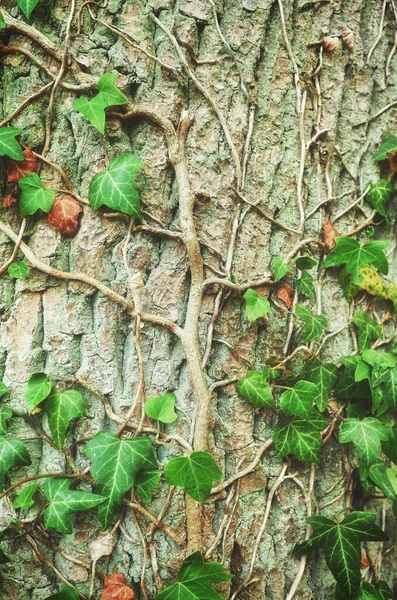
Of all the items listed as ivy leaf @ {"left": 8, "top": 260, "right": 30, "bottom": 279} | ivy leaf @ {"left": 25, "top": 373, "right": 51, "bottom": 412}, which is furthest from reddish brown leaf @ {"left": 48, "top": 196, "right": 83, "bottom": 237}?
ivy leaf @ {"left": 25, "top": 373, "right": 51, "bottom": 412}

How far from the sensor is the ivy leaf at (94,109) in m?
1.08

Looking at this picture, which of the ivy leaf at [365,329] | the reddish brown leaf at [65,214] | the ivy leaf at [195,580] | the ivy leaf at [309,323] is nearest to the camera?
the ivy leaf at [195,580]

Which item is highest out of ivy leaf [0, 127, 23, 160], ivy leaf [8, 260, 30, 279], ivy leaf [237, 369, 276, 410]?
ivy leaf [0, 127, 23, 160]

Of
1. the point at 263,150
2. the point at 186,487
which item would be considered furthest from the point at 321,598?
the point at 263,150

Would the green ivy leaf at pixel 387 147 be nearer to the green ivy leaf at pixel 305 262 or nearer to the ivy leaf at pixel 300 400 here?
the green ivy leaf at pixel 305 262

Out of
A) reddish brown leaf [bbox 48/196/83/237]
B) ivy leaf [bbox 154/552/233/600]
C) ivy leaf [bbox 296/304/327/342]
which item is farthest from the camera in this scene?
ivy leaf [bbox 296/304/327/342]

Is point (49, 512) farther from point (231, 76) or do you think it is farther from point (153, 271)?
point (231, 76)

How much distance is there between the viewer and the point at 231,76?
1211mm

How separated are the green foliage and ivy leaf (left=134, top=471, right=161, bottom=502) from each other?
0.90 metres

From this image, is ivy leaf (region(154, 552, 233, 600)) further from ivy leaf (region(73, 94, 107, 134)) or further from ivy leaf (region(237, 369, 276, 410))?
ivy leaf (region(73, 94, 107, 134))

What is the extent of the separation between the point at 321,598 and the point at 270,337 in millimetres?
798

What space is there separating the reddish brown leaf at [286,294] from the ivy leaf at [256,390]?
23 cm

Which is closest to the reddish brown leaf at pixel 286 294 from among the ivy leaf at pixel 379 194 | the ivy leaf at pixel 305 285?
the ivy leaf at pixel 305 285

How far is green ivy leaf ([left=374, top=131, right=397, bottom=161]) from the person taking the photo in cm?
142
